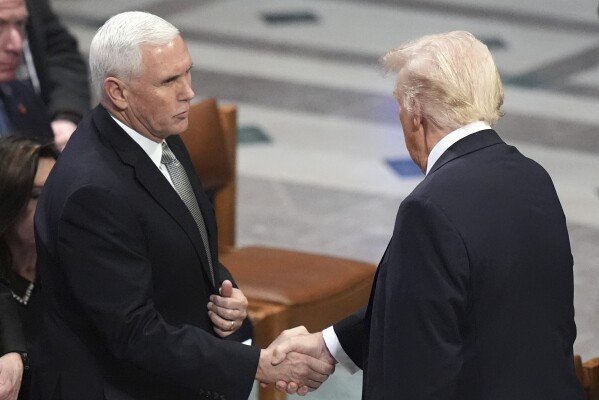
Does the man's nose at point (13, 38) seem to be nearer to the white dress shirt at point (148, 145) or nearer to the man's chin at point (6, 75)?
the man's chin at point (6, 75)

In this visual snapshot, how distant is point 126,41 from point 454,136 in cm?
77

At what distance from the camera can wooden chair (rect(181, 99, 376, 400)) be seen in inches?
181

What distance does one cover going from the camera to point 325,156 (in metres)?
7.27

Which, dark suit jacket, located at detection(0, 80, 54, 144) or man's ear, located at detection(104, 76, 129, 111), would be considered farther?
dark suit jacket, located at detection(0, 80, 54, 144)

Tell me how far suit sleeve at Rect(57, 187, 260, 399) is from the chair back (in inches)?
72.0

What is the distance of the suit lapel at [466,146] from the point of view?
2725 mm

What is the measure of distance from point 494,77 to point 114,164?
88 centimetres

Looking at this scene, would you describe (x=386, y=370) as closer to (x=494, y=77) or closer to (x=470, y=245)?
(x=470, y=245)

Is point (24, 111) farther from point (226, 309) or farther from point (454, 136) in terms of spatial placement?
point (454, 136)

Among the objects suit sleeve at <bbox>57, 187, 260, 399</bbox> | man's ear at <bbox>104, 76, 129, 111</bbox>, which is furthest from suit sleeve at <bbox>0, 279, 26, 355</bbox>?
man's ear at <bbox>104, 76, 129, 111</bbox>

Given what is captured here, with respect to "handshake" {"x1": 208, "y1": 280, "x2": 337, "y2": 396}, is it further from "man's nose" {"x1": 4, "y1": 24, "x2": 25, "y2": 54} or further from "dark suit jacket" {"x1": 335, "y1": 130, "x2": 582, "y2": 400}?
"man's nose" {"x1": 4, "y1": 24, "x2": 25, "y2": 54}

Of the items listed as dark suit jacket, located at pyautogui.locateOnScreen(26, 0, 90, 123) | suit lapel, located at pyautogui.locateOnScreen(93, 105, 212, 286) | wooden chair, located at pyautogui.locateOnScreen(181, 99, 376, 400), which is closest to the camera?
suit lapel, located at pyautogui.locateOnScreen(93, 105, 212, 286)

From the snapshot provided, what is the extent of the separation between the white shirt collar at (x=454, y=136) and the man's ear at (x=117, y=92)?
2.41 ft

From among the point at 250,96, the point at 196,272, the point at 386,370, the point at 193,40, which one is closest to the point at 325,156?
the point at 250,96
